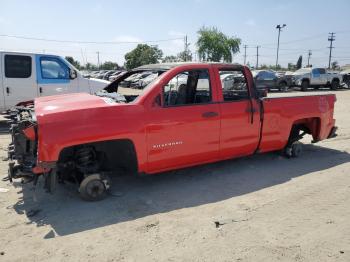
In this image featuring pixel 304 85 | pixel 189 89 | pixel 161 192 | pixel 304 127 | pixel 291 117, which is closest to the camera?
pixel 161 192

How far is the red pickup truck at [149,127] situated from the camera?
4.26m

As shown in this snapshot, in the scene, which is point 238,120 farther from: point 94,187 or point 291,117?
point 94,187

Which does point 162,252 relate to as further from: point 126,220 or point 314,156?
point 314,156

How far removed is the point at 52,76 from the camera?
10.3 metres

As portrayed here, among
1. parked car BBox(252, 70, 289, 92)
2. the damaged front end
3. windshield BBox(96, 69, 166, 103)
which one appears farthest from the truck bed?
parked car BBox(252, 70, 289, 92)

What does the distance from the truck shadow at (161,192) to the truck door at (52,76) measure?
5.64m

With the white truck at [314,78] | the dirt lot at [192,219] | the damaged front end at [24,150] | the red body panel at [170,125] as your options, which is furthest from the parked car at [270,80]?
the damaged front end at [24,150]

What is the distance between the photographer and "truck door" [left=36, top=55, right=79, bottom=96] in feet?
33.3

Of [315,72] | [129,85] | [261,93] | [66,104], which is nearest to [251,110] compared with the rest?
[261,93]

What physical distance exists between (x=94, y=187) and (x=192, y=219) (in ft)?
4.45

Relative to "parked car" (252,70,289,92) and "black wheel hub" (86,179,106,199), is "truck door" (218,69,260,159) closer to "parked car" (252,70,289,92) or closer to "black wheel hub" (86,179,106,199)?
"black wheel hub" (86,179,106,199)

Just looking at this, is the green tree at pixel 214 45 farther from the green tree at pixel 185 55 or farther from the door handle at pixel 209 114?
the door handle at pixel 209 114

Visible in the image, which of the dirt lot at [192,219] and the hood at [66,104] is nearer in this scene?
the dirt lot at [192,219]

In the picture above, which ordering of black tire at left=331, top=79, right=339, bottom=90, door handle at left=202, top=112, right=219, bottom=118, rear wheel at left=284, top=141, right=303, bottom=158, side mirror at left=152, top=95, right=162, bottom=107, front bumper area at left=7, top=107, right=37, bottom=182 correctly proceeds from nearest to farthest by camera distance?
front bumper area at left=7, top=107, right=37, bottom=182 → side mirror at left=152, top=95, right=162, bottom=107 → door handle at left=202, top=112, right=219, bottom=118 → rear wheel at left=284, top=141, right=303, bottom=158 → black tire at left=331, top=79, right=339, bottom=90
